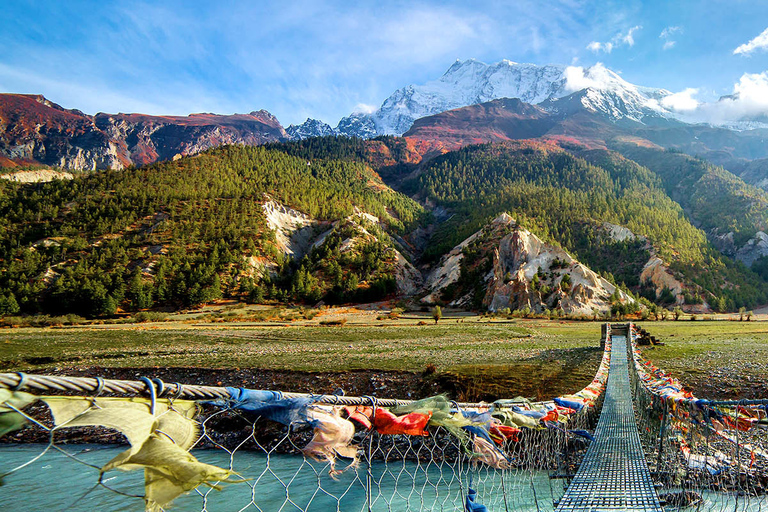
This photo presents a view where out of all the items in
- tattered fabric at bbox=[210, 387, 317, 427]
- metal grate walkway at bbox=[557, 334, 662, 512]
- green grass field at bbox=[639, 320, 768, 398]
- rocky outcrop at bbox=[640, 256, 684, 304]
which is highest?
rocky outcrop at bbox=[640, 256, 684, 304]

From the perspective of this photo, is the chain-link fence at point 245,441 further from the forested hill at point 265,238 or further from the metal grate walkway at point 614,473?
the forested hill at point 265,238

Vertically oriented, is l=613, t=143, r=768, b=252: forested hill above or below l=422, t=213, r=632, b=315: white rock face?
above

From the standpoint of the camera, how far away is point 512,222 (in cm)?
7944

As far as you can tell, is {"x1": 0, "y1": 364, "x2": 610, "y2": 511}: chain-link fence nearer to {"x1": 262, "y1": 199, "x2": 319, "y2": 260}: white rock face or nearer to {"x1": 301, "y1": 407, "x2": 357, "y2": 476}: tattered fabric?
{"x1": 301, "y1": 407, "x2": 357, "y2": 476}: tattered fabric

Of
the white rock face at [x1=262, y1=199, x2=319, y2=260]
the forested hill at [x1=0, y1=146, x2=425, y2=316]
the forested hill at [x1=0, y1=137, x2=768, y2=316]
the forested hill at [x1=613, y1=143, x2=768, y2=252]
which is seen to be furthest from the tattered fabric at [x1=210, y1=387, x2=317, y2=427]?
the forested hill at [x1=613, y1=143, x2=768, y2=252]

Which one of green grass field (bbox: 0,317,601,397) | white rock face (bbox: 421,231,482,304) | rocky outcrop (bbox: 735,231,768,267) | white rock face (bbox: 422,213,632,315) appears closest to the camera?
green grass field (bbox: 0,317,601,397)

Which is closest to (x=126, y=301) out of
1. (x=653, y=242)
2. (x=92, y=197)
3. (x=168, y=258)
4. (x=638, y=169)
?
(x=168, y=258)

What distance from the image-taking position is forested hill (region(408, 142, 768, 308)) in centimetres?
7156

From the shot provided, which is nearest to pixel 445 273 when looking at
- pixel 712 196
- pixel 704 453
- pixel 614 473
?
pixel 704 453

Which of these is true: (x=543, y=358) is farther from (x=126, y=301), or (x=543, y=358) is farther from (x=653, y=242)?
(x=653, y=242)

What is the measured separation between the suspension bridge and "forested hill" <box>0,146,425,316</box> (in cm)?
5680

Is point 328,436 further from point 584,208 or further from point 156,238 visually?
point 584,208

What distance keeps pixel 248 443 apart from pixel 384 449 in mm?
3874

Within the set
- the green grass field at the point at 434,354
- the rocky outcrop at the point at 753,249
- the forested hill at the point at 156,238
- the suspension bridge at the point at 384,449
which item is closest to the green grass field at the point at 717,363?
the green grass field at the point at 434,354
